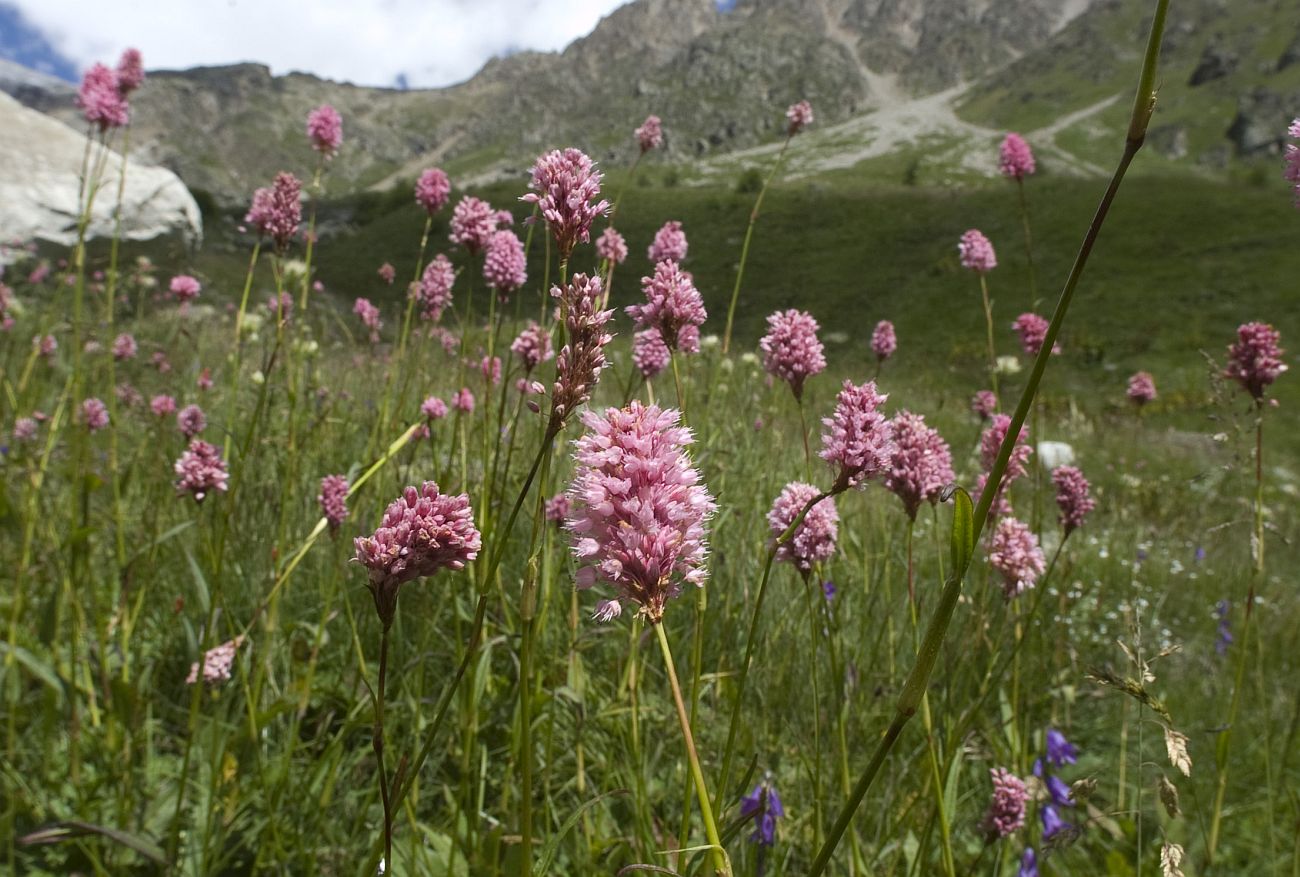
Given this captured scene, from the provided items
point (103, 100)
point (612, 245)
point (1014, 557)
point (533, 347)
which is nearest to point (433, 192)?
point (612, 245)

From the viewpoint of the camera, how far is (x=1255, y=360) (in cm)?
200

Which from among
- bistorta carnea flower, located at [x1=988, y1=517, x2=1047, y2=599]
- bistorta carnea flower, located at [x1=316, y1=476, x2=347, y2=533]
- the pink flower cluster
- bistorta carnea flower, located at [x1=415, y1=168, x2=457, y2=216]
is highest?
bistorta carnea flower, located at [x1=415, y1=168, x2=457, y2=216]

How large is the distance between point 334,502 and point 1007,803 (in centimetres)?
172

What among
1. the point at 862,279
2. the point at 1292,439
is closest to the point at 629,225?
the point at 862,279

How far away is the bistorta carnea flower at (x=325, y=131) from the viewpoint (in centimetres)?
252

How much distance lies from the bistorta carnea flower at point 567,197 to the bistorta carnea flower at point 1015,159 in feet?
8.00

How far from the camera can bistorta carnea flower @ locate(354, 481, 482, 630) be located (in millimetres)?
823

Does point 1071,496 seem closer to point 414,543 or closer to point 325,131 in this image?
point 414,543

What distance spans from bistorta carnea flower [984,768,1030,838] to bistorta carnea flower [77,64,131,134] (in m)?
3.33

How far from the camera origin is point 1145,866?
2.12 meters

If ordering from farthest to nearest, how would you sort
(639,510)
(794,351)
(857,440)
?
(794,351) < (857,440) < (639,510)

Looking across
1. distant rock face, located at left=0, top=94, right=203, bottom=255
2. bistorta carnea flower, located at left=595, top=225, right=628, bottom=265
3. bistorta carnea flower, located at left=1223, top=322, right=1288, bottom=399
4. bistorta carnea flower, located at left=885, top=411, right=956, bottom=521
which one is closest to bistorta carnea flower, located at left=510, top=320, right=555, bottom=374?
bistorta carnea flower, located at left=595, top=225, right=628, bottom=265

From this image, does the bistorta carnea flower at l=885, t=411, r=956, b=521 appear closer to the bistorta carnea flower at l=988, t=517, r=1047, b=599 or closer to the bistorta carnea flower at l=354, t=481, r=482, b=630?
the bistorta carnea flower at l=988, t=517, r=1047, b=599

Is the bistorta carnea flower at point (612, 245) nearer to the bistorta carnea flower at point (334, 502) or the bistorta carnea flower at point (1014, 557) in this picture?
the bistorta carnea flower at point (334, 502)
